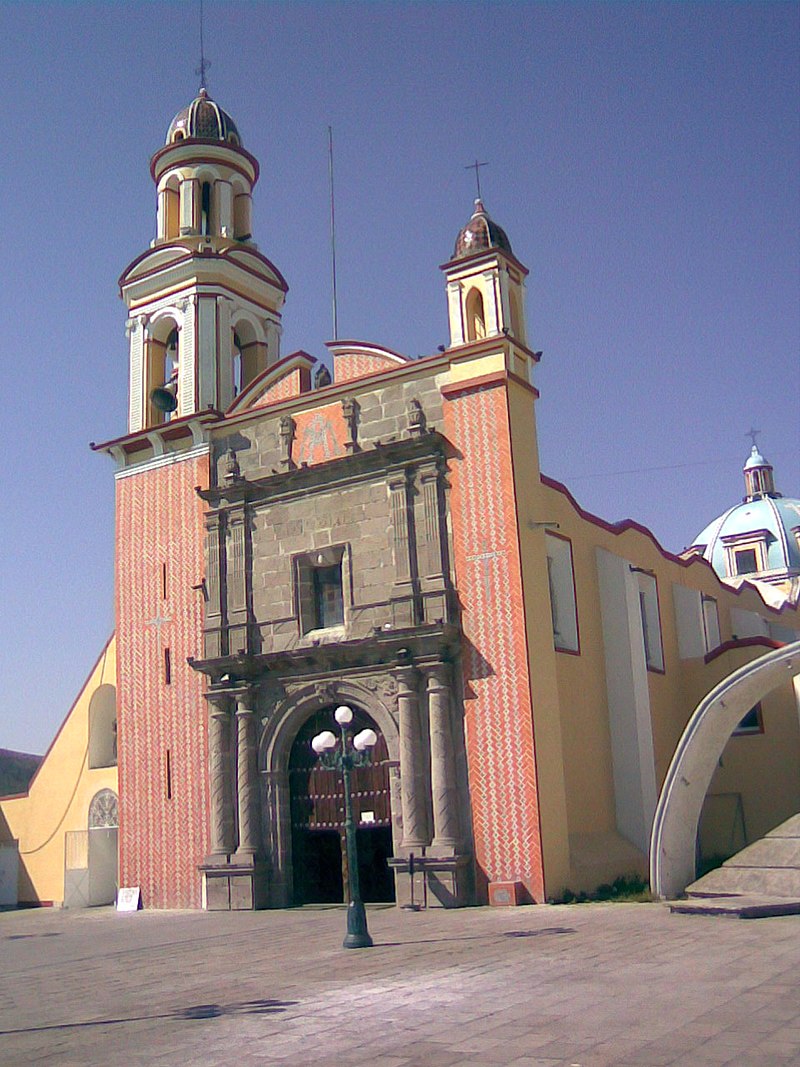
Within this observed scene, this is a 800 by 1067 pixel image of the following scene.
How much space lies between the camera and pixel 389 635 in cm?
1942

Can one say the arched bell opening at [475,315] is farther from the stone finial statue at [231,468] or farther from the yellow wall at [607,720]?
the stone finial statue at [231,468]

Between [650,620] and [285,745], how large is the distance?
8301 mm

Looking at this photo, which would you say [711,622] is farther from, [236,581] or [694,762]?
A: [236,581]

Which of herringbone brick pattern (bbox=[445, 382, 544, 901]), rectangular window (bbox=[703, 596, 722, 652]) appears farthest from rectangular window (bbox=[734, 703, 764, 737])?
herringbone brick pattern (bbox=[445, 382, 544, 901])

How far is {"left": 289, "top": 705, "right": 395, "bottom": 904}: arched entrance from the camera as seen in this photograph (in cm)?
1969

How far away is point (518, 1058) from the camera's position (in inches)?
276

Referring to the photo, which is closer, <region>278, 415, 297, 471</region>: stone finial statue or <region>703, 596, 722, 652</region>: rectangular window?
<region>278, 415, 297, 471</region>: stone finial statue

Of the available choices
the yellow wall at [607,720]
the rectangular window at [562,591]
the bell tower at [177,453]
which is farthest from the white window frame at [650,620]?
the bell tower at [177,453]

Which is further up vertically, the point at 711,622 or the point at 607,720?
the point at 711,622

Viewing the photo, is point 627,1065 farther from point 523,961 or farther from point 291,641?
point 291,641

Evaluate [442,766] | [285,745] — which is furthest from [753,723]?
[285,745]

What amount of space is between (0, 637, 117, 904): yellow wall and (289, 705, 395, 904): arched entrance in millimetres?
7148

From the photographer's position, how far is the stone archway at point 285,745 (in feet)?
65.1

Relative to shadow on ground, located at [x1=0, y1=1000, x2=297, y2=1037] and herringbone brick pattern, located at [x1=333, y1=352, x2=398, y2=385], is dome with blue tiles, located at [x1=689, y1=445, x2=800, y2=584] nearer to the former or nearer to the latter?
herringbone brick pattern, located at [x1=333, y1=352, x2=398, y2=385]
